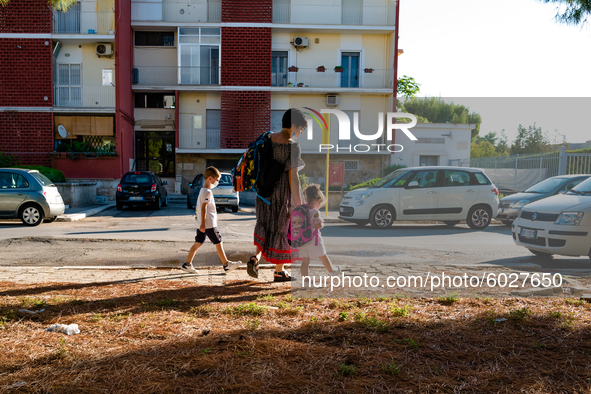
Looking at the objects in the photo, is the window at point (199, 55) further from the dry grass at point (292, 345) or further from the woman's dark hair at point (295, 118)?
the dry grass at point (292, 345)

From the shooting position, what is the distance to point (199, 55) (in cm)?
2653

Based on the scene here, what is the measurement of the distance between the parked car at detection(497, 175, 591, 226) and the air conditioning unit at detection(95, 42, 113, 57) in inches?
955

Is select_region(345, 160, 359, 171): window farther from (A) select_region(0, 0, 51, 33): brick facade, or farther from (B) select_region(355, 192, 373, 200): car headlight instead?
(A) select_region(0, 0, 51, 33): brick facade

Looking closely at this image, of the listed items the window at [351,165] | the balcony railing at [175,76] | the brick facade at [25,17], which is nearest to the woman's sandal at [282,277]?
the window at [351,165]

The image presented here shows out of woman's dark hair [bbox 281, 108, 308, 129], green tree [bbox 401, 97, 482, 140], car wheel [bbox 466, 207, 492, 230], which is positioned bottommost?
car wheel [bbox 466, 207, 492, 230]

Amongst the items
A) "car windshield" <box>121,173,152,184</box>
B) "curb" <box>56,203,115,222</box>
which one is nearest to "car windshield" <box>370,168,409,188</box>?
"curb" <box>56,203,115,222</box>

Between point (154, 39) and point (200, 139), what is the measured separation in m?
6.38

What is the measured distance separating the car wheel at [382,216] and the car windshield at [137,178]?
45.6ft

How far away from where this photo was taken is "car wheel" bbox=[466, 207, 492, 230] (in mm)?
5266

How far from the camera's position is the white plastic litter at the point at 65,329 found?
3630mm

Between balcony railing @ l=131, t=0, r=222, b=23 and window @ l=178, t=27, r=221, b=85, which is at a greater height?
balcony railing @ l=131, t=0, r=222, b=23

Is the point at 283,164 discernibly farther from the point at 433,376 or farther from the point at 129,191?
the point at 129,191

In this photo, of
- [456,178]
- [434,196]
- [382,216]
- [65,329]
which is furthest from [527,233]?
[65,329]

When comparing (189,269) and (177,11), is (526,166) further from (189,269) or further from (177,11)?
(177,11)
